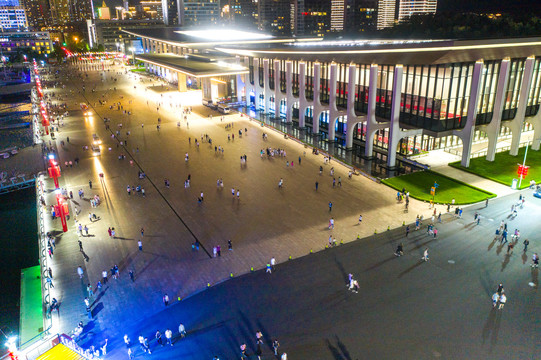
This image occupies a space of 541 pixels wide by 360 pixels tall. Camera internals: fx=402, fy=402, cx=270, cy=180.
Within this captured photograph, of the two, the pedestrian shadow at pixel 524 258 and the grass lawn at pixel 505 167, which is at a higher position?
the grass lawn at pixel 505 167

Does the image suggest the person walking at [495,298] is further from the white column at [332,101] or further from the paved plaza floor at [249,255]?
the white column at [332,101]

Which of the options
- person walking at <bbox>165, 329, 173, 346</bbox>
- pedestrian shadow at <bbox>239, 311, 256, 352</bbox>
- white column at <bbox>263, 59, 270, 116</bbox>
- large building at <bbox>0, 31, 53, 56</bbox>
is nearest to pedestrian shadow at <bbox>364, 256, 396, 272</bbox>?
pedestrian shadow at <bbox>239, 311, 256, 352</bbox>

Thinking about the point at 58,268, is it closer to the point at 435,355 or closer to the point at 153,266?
the point at 153,266

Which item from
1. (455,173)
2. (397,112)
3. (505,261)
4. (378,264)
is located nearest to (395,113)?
(397,112)

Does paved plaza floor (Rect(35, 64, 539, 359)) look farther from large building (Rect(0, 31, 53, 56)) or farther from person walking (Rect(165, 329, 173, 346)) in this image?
large building (Rect(0, 31, 53, 56))

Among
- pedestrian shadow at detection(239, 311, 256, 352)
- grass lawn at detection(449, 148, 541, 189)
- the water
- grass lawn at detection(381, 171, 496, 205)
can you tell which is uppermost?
grass lawn at detection(449, 148, 541, 189)

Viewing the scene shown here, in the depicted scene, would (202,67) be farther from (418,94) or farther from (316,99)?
(418,94)

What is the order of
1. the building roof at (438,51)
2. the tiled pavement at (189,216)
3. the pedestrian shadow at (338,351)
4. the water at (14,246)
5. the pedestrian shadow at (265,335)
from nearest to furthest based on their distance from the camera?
the pedestrian shadow at (338,351) → the pedestrian shadow at (265,335) → the tiled pavement at (189,216) → the water at (14,246) → the building roof at (438,51)

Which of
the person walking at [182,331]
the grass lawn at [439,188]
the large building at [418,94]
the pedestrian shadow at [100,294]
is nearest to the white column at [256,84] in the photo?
the large building at [418,94]
